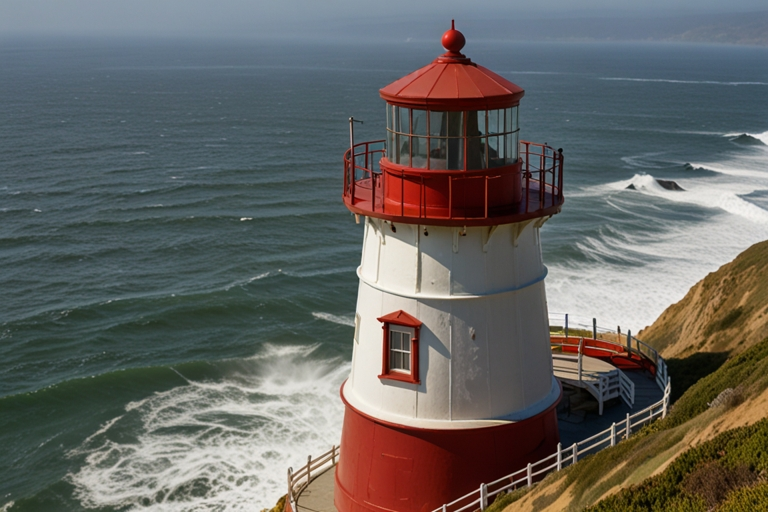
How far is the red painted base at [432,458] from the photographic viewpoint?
43.8 ft

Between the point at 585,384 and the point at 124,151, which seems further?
the point at 124,151

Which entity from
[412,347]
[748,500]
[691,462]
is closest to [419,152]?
[412,347]

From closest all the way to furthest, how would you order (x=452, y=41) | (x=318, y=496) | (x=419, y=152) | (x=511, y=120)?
1. (x=419, y=152)
2. (x=511, y=120)
3. (x=452, y=41)
4. (x=318, y=496)

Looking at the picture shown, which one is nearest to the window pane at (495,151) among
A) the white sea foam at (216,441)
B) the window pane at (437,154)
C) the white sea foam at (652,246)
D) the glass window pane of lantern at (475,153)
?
the glass window pane of lantern at (475,153)

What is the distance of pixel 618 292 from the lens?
129 feet

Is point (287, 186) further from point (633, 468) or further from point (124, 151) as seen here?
point (633, 468)

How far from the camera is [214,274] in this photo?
141 feet

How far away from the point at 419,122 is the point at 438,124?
286 millimetres

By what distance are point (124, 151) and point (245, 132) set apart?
53.5ft

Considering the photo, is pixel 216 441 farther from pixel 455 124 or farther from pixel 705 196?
pixel 705 196

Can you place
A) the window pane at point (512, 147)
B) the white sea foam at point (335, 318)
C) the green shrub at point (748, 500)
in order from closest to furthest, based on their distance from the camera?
the green shrub at point (748, 500) < the window pane at point (512, 147) < the white sea foam at point (335, 318)

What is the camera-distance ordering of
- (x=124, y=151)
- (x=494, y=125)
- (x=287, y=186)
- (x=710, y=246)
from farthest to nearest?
(x=124, y=151), (x=287, y=186), (x=710, y=246), (x=494, y=125)

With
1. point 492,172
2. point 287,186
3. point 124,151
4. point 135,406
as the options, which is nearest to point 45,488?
point 135,406

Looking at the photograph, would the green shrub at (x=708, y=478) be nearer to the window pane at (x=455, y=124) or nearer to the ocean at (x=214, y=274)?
the window pane at (x=455, y=124)
